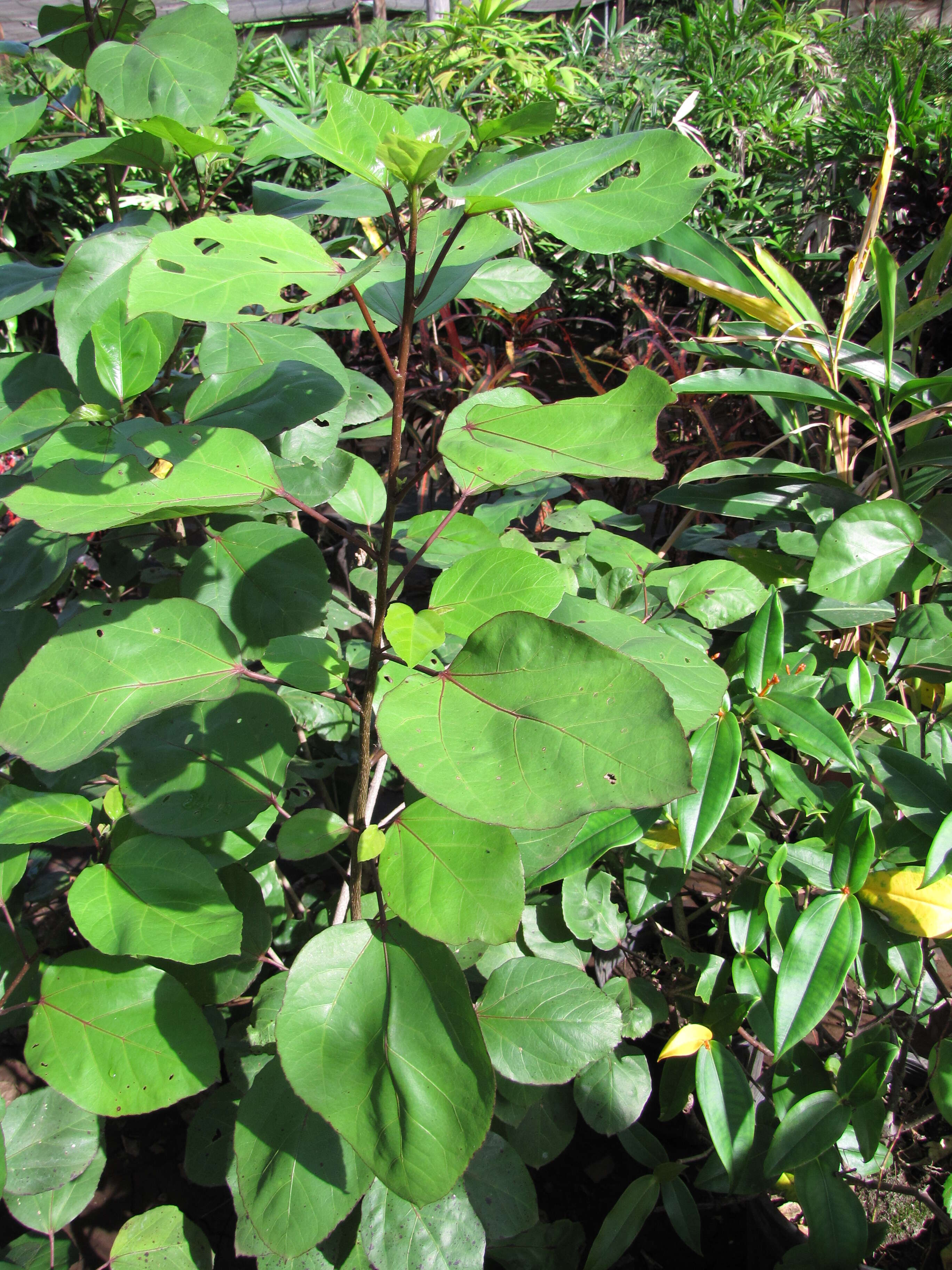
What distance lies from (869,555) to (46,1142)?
141 centimetres

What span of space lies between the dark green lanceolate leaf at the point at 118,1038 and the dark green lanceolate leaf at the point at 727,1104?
1.95 ft

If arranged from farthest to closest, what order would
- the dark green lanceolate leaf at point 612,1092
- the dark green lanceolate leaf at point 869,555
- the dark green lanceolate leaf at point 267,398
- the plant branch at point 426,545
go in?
the dark green lanceolate leaf at point 869,555 < the dark green lanceolate leaf at point 612,1092 < the dark green lanceolate leaf at point 267,398 < the plant branch at point 426,545

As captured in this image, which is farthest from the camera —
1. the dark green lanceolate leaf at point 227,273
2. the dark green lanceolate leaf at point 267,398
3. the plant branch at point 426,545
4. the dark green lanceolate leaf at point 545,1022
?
the dark green lanceolate leaf at point 545,1022

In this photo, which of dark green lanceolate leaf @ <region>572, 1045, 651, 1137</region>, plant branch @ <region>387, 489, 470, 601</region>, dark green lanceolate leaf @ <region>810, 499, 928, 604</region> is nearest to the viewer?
plant branch @ <region>387, 489, 470, 601</region>

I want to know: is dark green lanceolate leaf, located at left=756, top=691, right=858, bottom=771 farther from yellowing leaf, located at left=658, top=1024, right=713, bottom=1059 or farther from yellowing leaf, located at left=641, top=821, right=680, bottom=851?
yellowing leaf, located at left=658, top=1024, right=713, bottom=1059

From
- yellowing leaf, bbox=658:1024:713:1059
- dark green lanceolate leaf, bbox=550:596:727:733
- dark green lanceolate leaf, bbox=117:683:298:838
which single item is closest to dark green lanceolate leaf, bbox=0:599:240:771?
dark green lanceolate leaf, bbox=117:683:298:838

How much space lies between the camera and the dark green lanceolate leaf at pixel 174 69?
3.04 ft

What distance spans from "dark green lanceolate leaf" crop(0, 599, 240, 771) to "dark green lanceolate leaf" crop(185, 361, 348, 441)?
204 millimetres

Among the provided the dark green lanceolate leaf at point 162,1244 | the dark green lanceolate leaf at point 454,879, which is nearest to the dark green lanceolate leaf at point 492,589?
the dark green lanceolate leaf at point 454,879

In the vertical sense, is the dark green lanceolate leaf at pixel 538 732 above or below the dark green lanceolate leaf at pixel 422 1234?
above

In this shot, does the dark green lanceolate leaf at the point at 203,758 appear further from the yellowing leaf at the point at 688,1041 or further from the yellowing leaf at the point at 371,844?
the yellowing leaf at the point at 688,1041

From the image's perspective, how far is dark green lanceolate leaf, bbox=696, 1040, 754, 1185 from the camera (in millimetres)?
911

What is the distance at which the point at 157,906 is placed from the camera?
31.3 inches

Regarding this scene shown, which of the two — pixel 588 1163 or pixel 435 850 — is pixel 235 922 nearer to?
pixel 435 850
